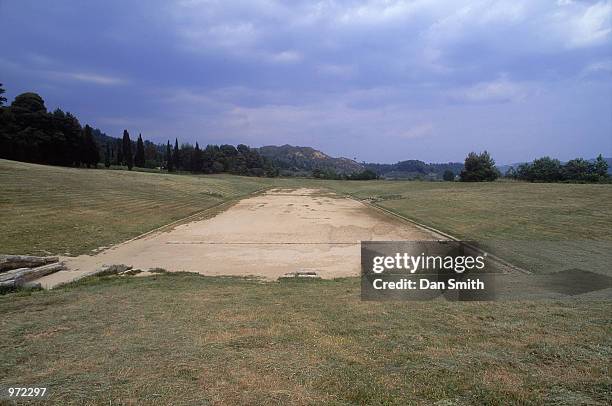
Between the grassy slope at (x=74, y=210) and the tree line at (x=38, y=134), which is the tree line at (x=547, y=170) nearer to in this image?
the grassy slope at (x=74, y=210)

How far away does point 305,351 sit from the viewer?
15.7 ft

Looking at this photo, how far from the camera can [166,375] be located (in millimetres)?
3992

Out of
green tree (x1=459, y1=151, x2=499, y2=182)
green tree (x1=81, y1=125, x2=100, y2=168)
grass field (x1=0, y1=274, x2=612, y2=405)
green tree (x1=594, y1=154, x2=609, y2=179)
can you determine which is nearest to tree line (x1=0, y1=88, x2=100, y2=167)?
green tree (x1=81, y1=125, x2=100, y2=168)

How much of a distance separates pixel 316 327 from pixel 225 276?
22.2 ft

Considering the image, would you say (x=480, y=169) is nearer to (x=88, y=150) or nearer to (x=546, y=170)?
(x=546, y=170)

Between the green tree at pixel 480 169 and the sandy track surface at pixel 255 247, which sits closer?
the sandy track surface at pixel 255 247

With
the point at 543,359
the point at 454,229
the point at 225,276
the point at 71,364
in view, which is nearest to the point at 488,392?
the point at 543,359

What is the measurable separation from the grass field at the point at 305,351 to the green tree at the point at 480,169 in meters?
66.5

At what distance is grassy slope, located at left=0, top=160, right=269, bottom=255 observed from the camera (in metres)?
15.4

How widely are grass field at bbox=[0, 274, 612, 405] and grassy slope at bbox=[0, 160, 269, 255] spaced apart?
9.02m

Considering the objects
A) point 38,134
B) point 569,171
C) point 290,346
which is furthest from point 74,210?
point 569,171

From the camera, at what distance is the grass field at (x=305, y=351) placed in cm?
365

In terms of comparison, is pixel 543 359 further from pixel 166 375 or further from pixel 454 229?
pixel 454 229

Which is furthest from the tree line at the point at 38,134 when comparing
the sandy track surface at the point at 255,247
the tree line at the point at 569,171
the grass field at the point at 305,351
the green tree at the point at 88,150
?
the tree line at the point at 569,171
